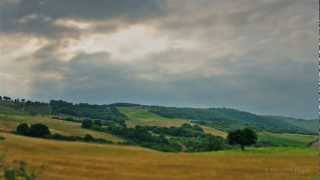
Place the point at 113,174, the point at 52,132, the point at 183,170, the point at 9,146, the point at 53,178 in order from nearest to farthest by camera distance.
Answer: the point at 53,178, the point at 113,174, the point at 183,170, the point at 9,146, the point at 52,132

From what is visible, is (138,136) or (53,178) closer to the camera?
(53,178)

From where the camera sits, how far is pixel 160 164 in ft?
297

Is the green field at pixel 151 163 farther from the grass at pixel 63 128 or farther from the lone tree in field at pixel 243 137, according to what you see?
the grass at pixel 63 128

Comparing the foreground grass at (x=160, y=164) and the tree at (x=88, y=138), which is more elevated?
the tree at (x=88, y=138)

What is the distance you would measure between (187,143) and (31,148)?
66.8 metres

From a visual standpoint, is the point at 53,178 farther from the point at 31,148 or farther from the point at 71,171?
the point at 31,148

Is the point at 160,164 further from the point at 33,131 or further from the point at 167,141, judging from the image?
the point at 167,141

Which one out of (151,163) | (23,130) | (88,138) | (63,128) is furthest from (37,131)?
(151,163)

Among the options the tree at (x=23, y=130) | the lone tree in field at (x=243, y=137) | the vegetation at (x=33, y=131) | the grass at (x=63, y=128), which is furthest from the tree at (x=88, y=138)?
the lone tree in field at (x=243, y=137)

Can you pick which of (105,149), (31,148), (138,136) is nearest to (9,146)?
(31,148)

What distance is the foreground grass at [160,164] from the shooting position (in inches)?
2889

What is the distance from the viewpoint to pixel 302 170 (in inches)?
3007

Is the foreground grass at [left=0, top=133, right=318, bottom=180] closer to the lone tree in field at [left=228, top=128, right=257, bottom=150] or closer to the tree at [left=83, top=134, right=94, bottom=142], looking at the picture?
the lone tree in field at [left=228, top=128, right=257, bottom=150]

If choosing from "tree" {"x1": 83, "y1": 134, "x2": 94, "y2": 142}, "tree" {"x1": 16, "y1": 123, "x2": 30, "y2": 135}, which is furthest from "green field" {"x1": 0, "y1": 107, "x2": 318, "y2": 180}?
"tree" {"x1": 83, "y1": 134, "x2": 94, "y2": 142}
